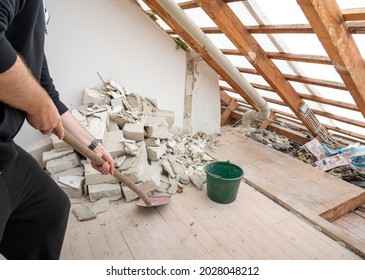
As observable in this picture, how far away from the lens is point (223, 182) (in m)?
2.13

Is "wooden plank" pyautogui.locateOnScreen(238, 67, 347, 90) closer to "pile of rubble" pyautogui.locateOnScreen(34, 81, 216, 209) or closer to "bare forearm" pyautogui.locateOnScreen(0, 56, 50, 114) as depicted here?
"pile of rubble" pyautogui.locateOnScreen(34, 81, 216, 209)

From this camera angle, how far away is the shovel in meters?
1.12

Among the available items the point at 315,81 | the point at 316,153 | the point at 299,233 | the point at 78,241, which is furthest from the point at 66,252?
the point at 316,153

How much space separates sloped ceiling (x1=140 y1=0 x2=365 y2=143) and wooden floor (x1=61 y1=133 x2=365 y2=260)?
4.15 feet

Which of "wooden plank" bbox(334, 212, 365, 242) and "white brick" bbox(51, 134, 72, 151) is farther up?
"white brick" bbox(51, 134, 72, 151)

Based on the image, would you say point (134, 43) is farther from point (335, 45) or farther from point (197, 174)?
point (335, 45)

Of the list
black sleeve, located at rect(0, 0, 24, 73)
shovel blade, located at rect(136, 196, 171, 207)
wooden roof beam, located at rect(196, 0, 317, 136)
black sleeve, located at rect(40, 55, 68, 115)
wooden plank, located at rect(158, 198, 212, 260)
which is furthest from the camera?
wooden roof beam, located at rect(196, 0, 317, 136)

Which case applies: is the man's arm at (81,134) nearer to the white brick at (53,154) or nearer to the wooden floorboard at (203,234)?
the wooden floorboard at (203,234)

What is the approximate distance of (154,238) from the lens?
1825 millimetres

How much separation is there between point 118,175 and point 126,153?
90 centimetres

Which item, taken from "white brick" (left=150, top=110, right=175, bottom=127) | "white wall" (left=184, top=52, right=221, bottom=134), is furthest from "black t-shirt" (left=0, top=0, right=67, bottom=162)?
"white wall" (left=184, top=52, right=221, bottom=134)

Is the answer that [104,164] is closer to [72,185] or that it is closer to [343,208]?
[72,185]
